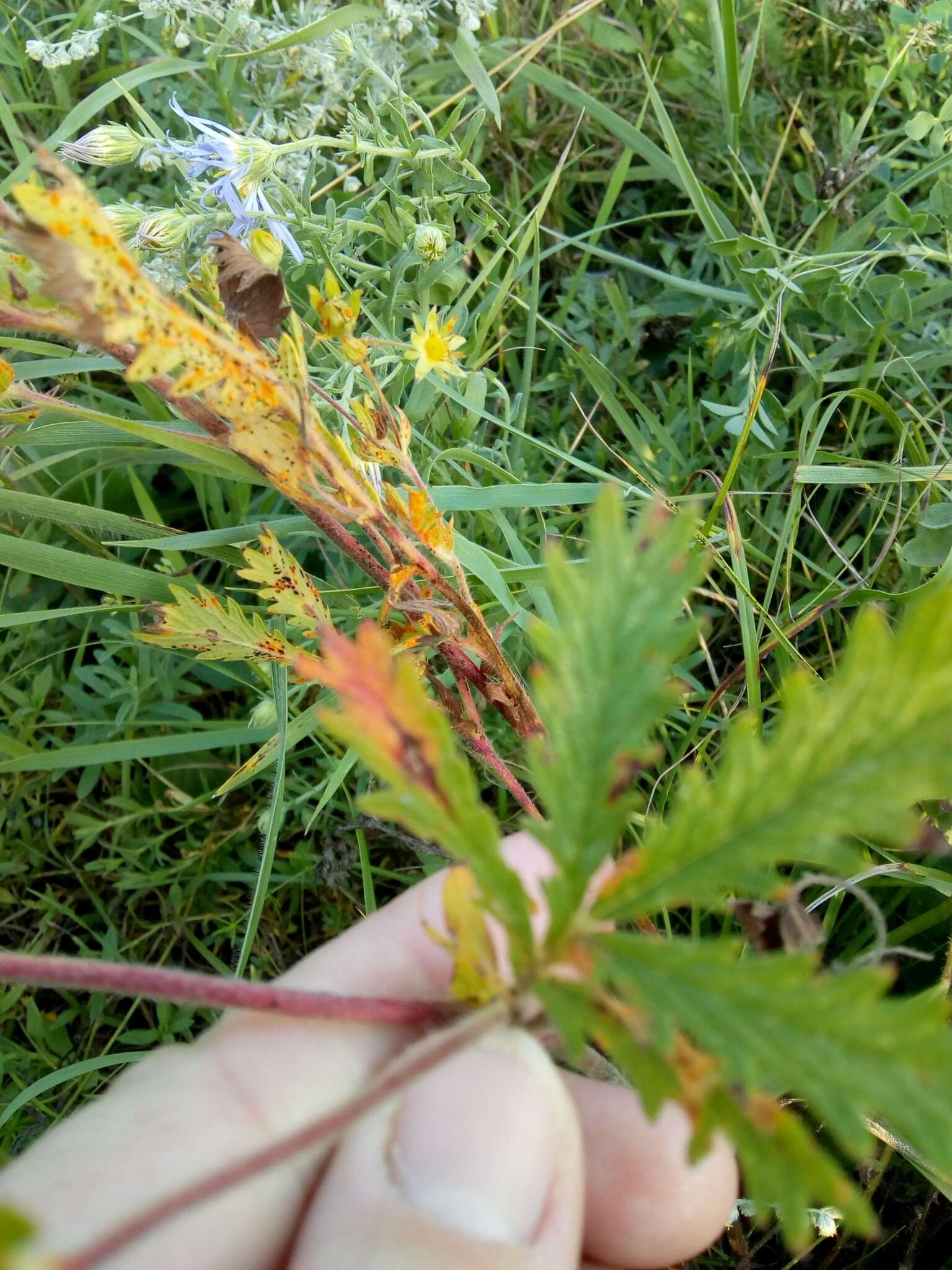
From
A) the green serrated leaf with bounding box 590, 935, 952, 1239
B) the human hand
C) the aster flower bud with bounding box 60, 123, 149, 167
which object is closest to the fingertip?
the human hand

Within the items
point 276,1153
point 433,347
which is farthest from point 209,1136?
point 433,347

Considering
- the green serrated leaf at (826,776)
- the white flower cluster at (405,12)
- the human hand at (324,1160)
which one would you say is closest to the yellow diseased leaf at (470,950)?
the human hand at (324,1160)

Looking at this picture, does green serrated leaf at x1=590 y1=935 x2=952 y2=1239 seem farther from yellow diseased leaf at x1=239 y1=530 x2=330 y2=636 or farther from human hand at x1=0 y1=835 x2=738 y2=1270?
yellow diseased leaf at x1=239 y1=530 x2=330 y2=636

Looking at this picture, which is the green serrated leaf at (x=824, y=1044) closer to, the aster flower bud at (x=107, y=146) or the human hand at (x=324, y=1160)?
the human hand at (x=324, y=1160)

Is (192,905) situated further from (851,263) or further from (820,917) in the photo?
(851,263)

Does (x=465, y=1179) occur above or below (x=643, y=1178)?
above

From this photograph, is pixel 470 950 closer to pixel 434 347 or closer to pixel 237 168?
pixel 434 347

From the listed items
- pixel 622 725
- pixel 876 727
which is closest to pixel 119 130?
pixel 622 725
